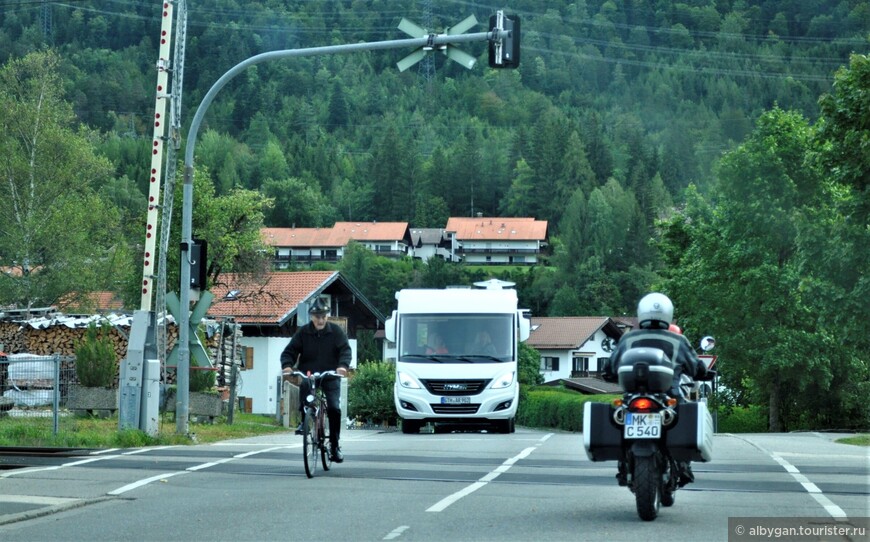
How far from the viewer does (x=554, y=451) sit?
1838 centimetres

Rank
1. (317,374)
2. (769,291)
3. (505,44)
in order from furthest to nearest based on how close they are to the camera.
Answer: (769,291) → (505,44) → (317,374)

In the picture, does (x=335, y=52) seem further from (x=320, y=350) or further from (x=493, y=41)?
(x=320, y=350)

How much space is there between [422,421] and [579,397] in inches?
1238

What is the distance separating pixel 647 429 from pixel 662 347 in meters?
0.77

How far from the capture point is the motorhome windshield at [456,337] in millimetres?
24844

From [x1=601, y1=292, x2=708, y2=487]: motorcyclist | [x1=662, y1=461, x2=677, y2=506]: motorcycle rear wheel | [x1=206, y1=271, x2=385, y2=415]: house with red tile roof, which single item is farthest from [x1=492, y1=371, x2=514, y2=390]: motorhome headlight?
[x1=206, y1=271, x2=385, y2=415]: house with red tile roof

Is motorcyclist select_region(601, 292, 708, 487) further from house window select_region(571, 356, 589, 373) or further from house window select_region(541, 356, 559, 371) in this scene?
house window select_region(571, 356, 589, 373)

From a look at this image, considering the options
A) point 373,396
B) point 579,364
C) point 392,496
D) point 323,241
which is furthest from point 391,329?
point 323,241

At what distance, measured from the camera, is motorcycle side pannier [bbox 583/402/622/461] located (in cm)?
987

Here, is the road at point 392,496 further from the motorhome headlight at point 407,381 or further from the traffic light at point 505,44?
the motorhome headlight at point 407,381

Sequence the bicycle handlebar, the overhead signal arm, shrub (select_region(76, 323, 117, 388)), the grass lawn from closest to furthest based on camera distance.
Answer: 1. the bicycle handlebar
2. the grass lawn
3. the overhead signal arm
4. shrub (select_region(76, 323, 117, 388))

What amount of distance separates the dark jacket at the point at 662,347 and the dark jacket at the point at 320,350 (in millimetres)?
4238

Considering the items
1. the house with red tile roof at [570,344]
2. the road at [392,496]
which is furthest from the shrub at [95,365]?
the house with red tile roof at [570,344]

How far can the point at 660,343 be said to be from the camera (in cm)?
1013
